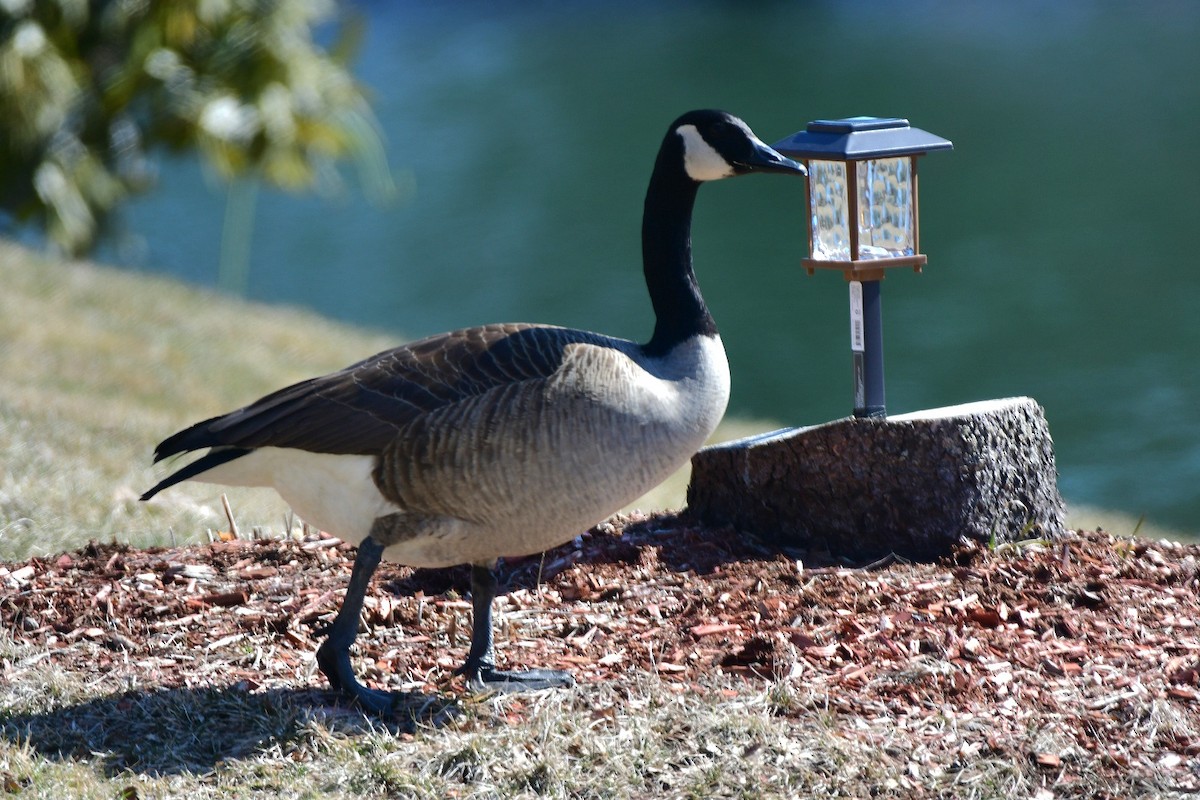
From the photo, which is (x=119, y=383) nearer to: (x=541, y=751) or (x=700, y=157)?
(x=700, y=157)

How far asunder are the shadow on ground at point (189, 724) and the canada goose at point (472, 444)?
119mm

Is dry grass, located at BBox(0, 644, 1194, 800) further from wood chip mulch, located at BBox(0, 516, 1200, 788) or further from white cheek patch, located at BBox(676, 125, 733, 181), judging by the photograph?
white cheek patch, located at BBox(676, 125, 733, 181)

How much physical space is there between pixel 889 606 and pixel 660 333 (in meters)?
1.31

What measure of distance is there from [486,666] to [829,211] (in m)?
2.38

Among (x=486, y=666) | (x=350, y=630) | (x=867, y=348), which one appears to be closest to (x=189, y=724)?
(x=350, y=630)

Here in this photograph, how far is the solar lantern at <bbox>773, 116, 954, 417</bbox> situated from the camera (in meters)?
5.23

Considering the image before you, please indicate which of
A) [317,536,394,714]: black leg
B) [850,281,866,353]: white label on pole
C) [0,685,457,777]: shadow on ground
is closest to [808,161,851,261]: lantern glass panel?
[850,281,866,353]: white label on pole

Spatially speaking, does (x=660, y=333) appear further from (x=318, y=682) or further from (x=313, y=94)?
(x=313, y=94)

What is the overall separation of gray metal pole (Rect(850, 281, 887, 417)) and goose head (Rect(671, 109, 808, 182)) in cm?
109

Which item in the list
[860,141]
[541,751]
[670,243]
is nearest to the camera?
[541,751]

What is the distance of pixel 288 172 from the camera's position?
1752 centimetres

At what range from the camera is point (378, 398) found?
165 inches

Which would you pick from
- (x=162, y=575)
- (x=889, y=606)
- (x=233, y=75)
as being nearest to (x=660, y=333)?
(x=889, y=606)

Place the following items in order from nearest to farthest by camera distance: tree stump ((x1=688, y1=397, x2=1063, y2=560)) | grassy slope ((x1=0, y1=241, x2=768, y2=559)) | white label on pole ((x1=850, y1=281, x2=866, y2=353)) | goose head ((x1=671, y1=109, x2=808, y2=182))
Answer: goose head ((x1=671, y1=109, x2=808, y2=182)), tree stump ((x1=688, y1=397, x2=1063, y2=560)), white label on pole ((x1=850, y1=281, x2=866, y2=353)), grassy slope ((x1=0, y1=241, x2=768, y2=559))
